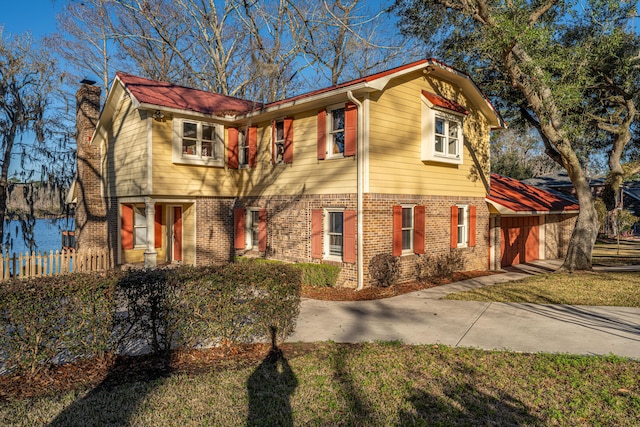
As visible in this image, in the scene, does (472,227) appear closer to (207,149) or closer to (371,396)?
(207,149)

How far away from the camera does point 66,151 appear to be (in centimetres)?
1997

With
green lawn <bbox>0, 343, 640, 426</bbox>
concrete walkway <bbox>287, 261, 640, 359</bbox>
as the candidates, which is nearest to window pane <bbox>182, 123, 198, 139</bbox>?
Answer: concrete walkway <bbox>287, 261, 640, 359</bbox>

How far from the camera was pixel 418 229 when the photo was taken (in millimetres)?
13594

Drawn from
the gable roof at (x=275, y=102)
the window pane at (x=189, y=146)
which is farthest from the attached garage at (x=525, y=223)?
the window pane at (x=189, y=146)

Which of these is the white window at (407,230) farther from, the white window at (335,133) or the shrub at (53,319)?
the shrub at (53,319)

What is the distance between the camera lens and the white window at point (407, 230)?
13.5 meters

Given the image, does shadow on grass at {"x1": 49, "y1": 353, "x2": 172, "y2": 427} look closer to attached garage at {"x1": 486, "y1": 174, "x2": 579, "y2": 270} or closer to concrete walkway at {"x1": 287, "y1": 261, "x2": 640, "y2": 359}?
concrete walkway at {"x1": 287, "y1": 261, "x2": 640, "y2": 359}

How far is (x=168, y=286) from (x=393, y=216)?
318 inches

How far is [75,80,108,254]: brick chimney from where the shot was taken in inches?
674

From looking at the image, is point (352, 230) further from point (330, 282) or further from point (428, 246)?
point (428, 246)

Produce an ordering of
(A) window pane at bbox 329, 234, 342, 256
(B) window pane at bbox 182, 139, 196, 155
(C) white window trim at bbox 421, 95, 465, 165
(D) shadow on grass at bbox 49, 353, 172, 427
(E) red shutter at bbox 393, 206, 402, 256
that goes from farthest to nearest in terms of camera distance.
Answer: (B) window pane at bbox 182, 139, 196, 155
(C) white window trim at bbox 421, 95, 465, 165
(A) window pane at bbox 329, 234, 342, 256
(E) red shutter at bbox 393, 206, 402, 256
(D) shadow on grass at bbox 49, 353, 172, 427

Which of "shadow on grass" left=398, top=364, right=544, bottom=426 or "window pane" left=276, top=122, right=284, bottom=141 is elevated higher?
"window pane" left=276, top=122, right=284, bottom=141

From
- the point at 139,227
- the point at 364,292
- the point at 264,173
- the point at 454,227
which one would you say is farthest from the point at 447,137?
the point at 139,227

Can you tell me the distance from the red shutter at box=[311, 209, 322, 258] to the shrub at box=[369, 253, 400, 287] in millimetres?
1813
